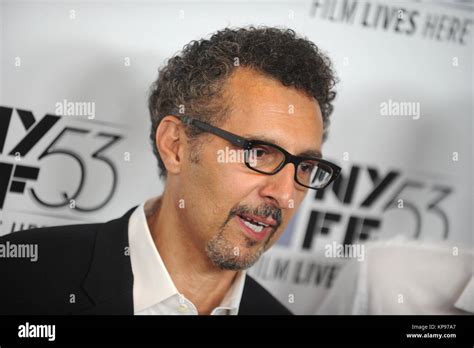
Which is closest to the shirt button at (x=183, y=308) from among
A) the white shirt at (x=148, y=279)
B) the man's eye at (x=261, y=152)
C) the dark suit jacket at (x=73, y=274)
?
the white shirt at (x=148, y=279)

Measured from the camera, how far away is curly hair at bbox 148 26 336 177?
6.23 ft

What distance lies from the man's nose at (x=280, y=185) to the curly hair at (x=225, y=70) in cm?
Answer: 23

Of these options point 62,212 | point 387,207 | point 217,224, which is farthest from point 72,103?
point 387,207

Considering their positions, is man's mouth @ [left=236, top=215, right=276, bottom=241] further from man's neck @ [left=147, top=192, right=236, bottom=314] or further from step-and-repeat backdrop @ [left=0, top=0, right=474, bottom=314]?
step-and-repeat backdrop @ [left=0, top=0, right=474, bottom=314]

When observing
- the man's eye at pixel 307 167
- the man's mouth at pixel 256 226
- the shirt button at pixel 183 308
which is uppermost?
the man's eye at pixel 307 167

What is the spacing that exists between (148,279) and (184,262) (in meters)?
0.13

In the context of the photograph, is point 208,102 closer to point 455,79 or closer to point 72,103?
point 72,103

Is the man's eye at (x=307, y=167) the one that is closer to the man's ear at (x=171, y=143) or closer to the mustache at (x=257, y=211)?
the mustache at (x=257, y=211)

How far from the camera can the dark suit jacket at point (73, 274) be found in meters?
1.90

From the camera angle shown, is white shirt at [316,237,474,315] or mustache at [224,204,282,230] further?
white shirt at [316,237,474,315]

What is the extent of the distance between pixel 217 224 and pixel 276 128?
0.33m

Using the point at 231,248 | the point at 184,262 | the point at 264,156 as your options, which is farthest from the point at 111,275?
the point at 264,156

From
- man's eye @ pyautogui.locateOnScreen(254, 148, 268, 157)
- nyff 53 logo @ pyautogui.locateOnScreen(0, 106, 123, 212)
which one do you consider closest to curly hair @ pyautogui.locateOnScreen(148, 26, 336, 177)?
man's eye @ pyautogui.locateOnScreen(254, 148, 268, 157)

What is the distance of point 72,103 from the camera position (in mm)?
2123
